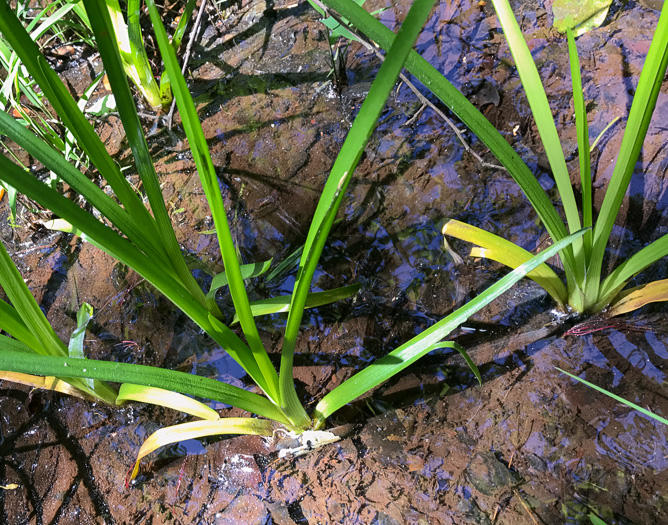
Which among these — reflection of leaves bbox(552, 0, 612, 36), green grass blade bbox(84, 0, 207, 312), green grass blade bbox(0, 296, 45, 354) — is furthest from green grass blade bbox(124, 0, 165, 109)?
reflection of leaves bbox(552, 0, 612, 36)

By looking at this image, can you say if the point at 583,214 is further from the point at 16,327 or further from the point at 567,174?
the point at 16,327

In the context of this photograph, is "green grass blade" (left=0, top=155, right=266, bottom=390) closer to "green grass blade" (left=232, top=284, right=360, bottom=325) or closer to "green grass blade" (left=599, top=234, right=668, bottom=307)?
"green grass blade" (left=232, top=284, right=360, bottom=325)

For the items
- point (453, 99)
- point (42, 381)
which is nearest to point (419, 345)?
point (453, 99)

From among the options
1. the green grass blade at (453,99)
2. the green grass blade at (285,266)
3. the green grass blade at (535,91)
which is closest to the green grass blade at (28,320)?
the green grass blade at (285,266)

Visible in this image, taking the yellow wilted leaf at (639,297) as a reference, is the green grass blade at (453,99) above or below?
above

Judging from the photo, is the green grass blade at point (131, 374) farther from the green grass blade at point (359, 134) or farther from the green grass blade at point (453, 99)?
the green grass blade at point (453, 99)

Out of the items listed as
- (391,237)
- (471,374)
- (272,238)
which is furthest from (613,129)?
(272,238)
